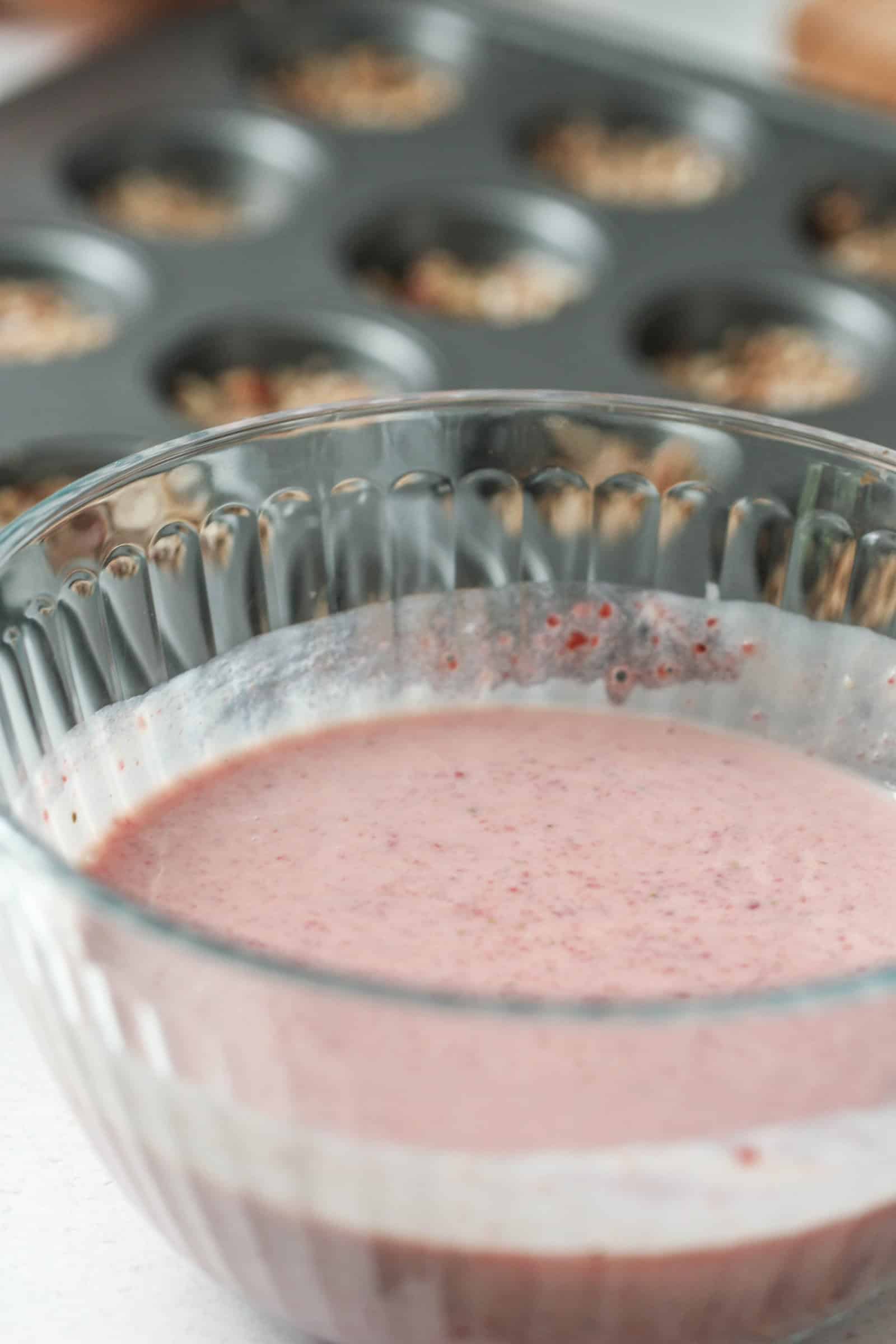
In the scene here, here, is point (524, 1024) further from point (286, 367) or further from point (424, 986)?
point (286, 367)

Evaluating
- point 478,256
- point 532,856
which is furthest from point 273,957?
point 478,256

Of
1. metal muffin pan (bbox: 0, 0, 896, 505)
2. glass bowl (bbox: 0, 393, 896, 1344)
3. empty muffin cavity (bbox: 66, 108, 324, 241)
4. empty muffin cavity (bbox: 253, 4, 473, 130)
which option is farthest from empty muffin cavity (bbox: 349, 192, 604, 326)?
glass bowl (bbox: 0, 393, 896, 1344)

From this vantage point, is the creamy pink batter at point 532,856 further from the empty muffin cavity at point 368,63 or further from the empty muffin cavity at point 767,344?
the empty muffin cavity at point 368,63

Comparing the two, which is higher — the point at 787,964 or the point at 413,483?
the point at 413,483

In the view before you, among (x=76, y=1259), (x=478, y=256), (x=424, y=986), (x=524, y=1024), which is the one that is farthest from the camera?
(x=478, y=256)

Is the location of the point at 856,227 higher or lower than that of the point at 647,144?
lower

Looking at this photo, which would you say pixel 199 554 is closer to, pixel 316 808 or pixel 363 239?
pixel 316 808

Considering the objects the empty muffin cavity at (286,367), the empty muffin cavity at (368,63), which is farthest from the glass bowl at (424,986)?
the empty muffin cavity at (368,63)

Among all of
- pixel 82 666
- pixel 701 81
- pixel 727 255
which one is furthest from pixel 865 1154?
pixel 701 81
